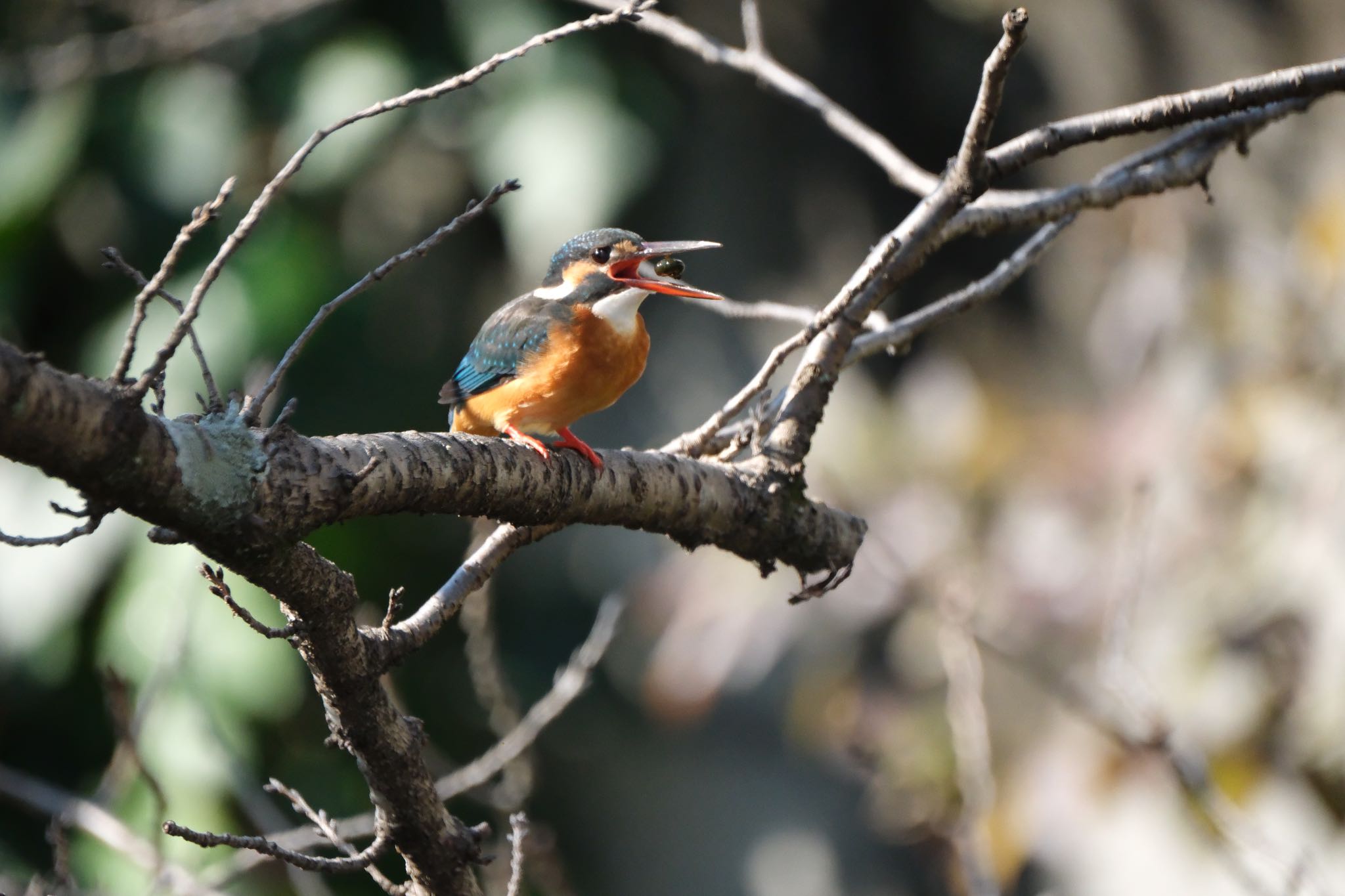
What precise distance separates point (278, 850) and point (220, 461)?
1.44 feet

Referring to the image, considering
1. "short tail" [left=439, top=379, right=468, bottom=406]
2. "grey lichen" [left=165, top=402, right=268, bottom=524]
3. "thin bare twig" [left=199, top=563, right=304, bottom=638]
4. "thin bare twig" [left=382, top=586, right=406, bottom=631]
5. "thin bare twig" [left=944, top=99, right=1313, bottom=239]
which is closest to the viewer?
"grey lichen" [left=165, top=402, right=268, bottom=524]

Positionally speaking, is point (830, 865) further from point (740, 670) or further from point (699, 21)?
point (699, 21)

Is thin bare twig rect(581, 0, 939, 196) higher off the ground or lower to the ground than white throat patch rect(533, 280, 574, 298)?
higher

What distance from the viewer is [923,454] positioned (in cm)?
470

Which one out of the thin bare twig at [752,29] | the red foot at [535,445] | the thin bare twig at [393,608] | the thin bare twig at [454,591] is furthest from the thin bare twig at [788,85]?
A: the thin bare twig at [393,608]

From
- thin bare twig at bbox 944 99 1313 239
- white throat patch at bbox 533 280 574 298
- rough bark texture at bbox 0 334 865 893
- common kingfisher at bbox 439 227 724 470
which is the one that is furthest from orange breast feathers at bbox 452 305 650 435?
thin bare twig at bbox 944 99 1313 239

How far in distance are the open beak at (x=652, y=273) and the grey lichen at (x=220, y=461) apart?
1.08 m

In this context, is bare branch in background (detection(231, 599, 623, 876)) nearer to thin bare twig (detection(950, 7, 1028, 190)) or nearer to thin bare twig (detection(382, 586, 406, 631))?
thin bare twig (detection(382, 586, 406, 631))

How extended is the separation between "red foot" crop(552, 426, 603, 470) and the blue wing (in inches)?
11.9

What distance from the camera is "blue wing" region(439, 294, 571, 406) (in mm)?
2510

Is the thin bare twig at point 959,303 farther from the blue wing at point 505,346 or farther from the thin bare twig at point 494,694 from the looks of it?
the thin bare twig at point 494,694

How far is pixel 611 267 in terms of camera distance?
2.59 meters

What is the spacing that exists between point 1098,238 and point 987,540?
1.91 m

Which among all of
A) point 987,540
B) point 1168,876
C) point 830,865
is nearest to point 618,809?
point 830,865
